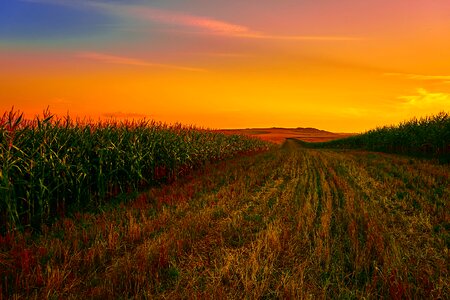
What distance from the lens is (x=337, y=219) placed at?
26.2 feet

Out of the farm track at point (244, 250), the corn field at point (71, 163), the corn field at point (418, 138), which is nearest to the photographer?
the farm track at point (244, 250)

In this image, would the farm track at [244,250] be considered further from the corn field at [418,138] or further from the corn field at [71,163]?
the corn field at [418,138]

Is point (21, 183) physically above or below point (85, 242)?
above

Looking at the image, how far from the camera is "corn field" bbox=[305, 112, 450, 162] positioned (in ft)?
76.3

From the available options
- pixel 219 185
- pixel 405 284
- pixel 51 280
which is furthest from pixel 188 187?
pixel 405 284

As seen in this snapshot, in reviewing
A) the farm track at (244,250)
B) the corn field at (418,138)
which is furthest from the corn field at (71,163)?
the corn field at (418,138)

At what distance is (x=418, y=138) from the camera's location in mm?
26531

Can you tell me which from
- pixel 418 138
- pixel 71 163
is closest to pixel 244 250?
pixel 71 163

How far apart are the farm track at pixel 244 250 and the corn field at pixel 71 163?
1056mm

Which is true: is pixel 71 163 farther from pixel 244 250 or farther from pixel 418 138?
pixel 418 138

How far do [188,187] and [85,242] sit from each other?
6.04m

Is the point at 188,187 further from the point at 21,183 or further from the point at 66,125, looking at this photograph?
the point at 21,183

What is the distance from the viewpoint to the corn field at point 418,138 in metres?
23.3

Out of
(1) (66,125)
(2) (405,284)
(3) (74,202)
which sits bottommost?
(3) (74,202)
